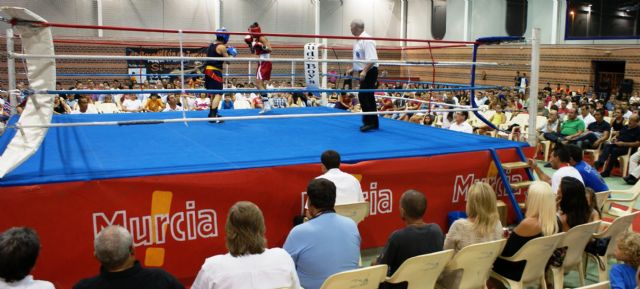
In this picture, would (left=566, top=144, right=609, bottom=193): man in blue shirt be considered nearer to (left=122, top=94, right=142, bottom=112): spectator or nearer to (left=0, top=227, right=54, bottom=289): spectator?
(left=0, top=227, right=54, bottom=289): spectator

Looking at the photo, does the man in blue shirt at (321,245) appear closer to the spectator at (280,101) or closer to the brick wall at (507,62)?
the spectator at (280,101)

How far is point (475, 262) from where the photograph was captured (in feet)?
9.50

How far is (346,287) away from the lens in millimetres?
2359

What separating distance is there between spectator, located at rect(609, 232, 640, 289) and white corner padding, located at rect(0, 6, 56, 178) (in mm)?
3247

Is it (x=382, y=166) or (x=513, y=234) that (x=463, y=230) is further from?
(x=382, y=166)

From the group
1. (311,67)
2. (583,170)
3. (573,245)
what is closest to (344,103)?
(311,67)

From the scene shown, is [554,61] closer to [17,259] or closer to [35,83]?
[35,83]

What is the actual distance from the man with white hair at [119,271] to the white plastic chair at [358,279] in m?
0.67

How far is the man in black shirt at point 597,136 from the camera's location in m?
8.52

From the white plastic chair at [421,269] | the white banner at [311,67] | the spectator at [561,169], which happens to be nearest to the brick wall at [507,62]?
the white banner at [311,67]

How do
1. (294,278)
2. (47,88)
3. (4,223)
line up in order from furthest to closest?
(47,88)
(4,223)
(294,278)

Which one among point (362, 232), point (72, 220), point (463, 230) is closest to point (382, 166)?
point (362, 232)

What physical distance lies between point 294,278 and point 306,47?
179 inches

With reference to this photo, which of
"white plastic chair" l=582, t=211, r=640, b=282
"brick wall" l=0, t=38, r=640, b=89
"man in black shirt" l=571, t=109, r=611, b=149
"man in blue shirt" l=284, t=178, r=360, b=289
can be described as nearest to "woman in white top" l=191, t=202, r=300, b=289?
"man in blue shirt" l=284, t=178, r=360, b=289
